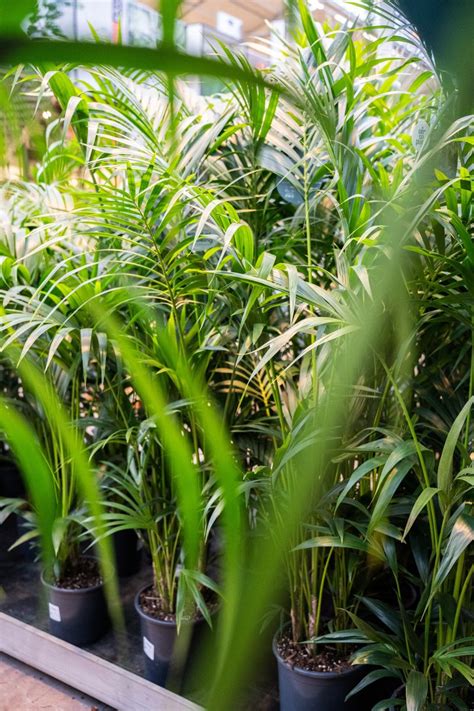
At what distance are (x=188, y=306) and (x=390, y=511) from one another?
52cm

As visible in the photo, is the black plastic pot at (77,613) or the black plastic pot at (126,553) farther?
the black plastic pot at (126,553)

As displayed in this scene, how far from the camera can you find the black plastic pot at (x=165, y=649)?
4.02 feet

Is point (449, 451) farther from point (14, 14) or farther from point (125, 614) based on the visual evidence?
point (125, 614)

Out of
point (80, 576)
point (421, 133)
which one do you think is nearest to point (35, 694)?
point (80, 576)

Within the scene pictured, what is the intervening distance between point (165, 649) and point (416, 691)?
1.84 feet

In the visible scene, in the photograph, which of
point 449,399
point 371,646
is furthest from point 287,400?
point 371,646

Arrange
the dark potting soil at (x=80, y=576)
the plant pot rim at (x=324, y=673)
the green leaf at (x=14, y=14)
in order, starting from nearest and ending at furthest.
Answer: the green leaf at (x=14, y=14), the plant pot rim at (x=324, y=673), the dark potting soil at (x=80, y=576)

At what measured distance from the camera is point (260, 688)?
130 centimetres

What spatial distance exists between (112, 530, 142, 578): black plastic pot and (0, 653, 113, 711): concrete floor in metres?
0.31

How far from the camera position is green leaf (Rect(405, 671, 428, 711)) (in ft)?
2.87

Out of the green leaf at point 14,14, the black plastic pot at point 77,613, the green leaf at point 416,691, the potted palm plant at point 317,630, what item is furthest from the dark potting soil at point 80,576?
the green leaf at point 14,14

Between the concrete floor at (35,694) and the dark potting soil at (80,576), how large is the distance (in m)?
0.21

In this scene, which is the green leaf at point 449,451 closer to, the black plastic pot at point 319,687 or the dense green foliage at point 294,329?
the dense green foliage at point 294,329

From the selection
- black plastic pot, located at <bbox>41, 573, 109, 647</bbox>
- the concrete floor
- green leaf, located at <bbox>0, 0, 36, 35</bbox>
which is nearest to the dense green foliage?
black plastic pot, located at <bbox>41, 573, 109, 647</bbox>
